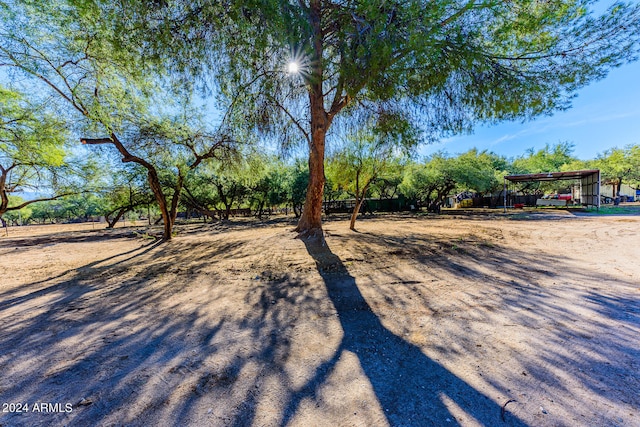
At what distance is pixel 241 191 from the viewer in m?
26.7

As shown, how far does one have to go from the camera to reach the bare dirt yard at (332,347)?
62.7 inches

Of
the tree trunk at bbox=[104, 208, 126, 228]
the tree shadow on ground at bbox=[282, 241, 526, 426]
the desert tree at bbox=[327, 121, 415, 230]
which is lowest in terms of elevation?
the tree shadow on ground at bbox=[282, 241, 526, 426]

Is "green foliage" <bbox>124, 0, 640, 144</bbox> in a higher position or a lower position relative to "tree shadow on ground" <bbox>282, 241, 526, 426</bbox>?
higher

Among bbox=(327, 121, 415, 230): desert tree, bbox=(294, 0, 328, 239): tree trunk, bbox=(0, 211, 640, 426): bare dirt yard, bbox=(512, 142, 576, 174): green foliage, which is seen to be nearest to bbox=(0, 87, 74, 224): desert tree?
bbox=(0, 211, 640, 426): bare dirt yard

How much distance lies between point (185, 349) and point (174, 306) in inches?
52.7

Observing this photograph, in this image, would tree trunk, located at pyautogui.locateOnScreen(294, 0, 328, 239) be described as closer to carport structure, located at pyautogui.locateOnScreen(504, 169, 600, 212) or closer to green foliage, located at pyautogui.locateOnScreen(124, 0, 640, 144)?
green foliage, located at pyautogui.locateOnScreen(124, 0, 640, 144)

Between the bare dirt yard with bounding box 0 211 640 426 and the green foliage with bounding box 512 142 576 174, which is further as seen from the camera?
the green foliage with bounding box 512 142 576 174

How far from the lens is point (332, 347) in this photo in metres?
2.31

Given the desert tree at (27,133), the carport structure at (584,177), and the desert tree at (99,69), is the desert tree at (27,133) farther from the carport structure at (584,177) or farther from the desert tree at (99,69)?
the carport structure at (584,177)

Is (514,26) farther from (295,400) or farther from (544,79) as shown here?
(295,400)

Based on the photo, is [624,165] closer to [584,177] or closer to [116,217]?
[584,177]

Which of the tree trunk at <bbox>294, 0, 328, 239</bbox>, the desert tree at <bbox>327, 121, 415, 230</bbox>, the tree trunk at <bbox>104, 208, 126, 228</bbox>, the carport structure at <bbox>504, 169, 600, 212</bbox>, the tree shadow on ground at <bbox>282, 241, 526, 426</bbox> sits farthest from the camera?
the tree trunk at <bbox>104, 208, 126, 228</bbox>

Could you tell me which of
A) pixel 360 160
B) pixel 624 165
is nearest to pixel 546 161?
pixel 624 165

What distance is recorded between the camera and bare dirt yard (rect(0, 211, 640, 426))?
159 centimetres
